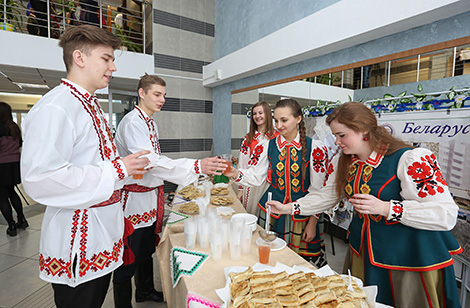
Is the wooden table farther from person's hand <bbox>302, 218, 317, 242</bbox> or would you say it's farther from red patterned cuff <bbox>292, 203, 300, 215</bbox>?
person's hand <bbox>302, 218, 317, 242</bbox>

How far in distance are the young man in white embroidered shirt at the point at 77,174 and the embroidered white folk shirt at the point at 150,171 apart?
467 millimetres

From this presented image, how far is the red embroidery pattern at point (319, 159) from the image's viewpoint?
6.11 feet

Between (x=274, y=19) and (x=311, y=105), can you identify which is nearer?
(x=311, y=105)

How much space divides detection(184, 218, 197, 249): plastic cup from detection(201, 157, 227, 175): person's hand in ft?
1.30

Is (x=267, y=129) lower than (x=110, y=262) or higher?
higher

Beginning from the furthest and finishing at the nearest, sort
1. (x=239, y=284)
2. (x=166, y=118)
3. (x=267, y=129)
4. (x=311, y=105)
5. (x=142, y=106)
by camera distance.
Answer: (x=166, y=118) → (x=311, y=105) → (x=267, y=129) → (x=142, y=106) → (x=239, y=284)

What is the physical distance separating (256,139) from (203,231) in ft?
6.46

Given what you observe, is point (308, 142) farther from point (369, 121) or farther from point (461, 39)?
point (461, 39)

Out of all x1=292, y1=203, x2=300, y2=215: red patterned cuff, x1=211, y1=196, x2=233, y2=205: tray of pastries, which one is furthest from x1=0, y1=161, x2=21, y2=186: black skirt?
x1=292, y1=203, x2=300, y2=215: red patterned cuff

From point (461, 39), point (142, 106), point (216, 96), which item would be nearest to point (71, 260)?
point (142, 106)

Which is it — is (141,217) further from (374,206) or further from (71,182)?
(374,206)

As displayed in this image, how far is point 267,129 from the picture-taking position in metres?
3.15

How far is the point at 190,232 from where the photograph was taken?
141cm

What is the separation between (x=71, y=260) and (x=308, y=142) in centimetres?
169
